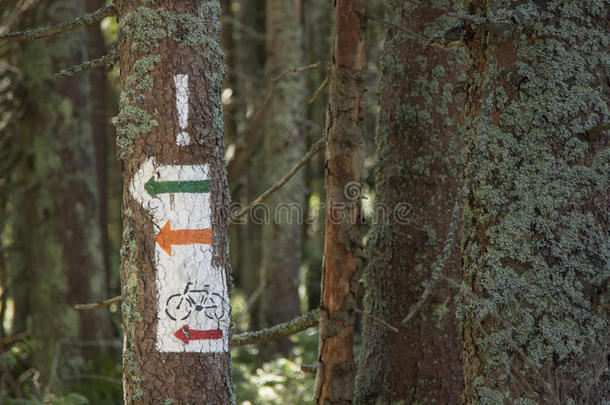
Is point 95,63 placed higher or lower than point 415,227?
higher

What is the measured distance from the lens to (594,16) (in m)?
2.43

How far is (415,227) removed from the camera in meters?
3.77

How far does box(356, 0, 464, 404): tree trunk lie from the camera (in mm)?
3674

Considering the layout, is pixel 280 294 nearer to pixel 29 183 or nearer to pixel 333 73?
pixel 29 183

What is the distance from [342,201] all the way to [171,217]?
1.12m

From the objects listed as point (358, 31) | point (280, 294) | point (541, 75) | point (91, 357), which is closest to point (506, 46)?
point (541, 75)

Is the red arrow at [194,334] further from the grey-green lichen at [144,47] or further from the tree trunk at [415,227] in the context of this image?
the tree trunk at [415,227]

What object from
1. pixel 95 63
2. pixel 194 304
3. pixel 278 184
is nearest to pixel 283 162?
pixel 278 184

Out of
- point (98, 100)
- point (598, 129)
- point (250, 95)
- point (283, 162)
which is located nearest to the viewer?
point (598, 129)

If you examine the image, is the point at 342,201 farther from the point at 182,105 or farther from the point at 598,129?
the point at 598,129

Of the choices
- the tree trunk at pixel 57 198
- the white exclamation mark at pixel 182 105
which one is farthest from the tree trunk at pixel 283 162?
the white exclamation mark at pixel 182 105

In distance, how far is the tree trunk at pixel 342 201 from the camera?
3371 mm

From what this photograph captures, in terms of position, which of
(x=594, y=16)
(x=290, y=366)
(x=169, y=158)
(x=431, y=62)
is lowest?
(x=290, y=366)

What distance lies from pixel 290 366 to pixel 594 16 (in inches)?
200
